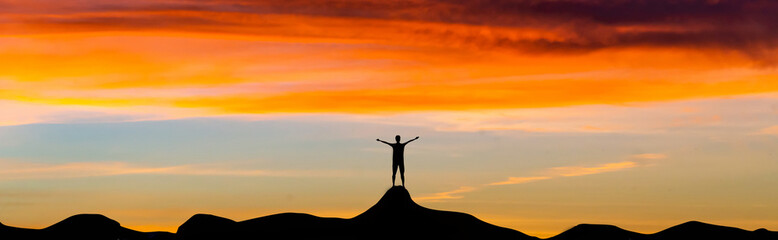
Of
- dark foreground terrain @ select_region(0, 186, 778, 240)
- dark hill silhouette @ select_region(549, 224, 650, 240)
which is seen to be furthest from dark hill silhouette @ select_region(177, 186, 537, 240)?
dark hill silhouette @ select_region(549, 224, 650, 240)

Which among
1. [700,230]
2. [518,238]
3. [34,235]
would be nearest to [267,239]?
[518,238]

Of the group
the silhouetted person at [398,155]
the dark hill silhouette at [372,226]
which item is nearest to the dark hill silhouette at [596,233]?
the dark hill silhouette at [372,226]

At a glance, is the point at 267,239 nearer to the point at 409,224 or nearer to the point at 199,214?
the point at 199,214

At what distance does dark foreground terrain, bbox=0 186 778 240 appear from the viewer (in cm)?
6100

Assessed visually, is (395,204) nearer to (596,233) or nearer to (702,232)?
(596,233)

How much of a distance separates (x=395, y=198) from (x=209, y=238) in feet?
43.2

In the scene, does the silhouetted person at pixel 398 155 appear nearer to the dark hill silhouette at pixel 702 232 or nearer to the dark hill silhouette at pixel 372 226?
Result: the dark hill silhouette at pixel 372 226

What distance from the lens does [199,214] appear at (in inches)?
2648

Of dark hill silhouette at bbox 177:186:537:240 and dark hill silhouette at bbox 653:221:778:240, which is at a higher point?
dark hill silhouette at bbox 653:221:778:240

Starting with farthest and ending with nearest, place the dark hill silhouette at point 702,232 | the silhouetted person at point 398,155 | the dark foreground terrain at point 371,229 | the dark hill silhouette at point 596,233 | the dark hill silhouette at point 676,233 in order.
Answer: the dark hill silhouette at point 702,232 < the dark hill silhouette at point 676,233 < the dark hill silhouette at point 596,233 < the dark foreground terrain at point 371,229 < the silhouetted person at point 398,155

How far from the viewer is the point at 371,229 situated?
61.6m

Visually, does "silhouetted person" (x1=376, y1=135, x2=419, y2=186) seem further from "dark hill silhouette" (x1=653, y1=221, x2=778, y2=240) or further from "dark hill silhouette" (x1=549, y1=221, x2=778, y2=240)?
"dark hill silhouette" (x1=653, y1=221, x2=778, y2=240)

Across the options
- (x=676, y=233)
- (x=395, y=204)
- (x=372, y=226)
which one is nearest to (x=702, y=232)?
(x=676, y=233)

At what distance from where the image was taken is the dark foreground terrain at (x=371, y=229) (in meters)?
61.0
